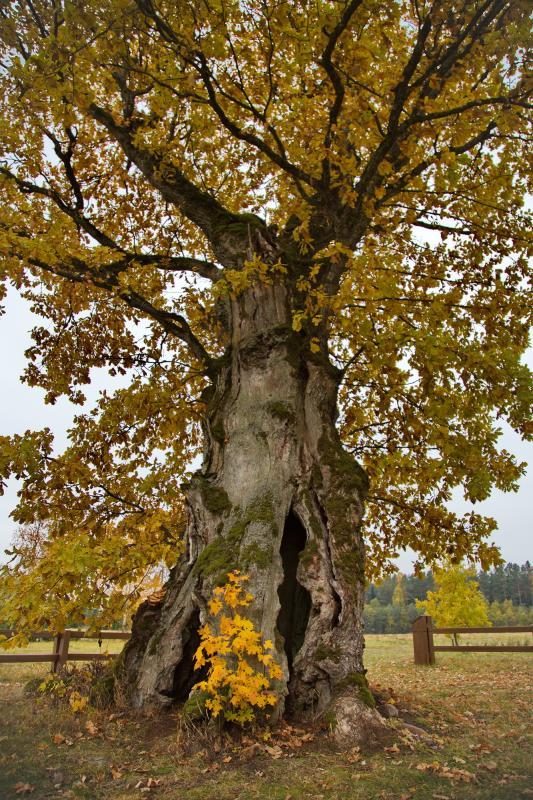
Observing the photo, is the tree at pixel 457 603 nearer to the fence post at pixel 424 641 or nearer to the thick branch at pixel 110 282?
the fence post at pixel 424 641

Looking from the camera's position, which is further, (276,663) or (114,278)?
(114,278)

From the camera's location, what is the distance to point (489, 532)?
26.2ft

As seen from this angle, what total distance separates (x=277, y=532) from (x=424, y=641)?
9917 millimetres

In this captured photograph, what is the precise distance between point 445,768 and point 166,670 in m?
2.93

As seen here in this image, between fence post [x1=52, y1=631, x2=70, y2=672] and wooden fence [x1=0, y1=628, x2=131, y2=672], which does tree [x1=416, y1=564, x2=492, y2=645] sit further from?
fence post [x1=52, y1=631, x2=70, y2=672]

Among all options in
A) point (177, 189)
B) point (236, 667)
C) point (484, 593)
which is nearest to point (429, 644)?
point (236, 667)

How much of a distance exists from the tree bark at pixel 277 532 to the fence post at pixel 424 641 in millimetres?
8935

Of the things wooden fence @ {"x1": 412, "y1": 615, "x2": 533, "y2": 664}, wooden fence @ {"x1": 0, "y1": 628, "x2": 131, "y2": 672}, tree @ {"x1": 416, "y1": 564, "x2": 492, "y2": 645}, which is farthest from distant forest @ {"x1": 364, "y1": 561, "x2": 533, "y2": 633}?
wooden fence @ {"x1": 0, "y1": 628, "x2": 131, "y2": 672}

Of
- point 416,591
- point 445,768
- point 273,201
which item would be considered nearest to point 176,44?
point 273,201

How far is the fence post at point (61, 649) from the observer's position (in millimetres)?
10789

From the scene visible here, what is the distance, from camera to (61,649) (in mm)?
10891

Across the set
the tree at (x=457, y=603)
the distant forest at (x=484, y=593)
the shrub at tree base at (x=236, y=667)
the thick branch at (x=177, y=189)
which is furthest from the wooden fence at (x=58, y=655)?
the distant forest at (x=484, y=593)

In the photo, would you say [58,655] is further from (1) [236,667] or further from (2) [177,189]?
(2) [177,189]

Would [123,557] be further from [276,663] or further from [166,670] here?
[276,663]
